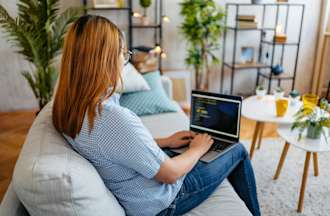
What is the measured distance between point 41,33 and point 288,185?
2.07 m

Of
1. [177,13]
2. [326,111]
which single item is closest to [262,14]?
[177,13]

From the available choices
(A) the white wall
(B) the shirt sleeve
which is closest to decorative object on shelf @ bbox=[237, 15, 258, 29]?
(A) the white wall

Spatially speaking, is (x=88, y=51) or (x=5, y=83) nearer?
(x=88, y=51)

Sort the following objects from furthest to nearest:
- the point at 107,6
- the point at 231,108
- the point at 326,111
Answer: the point at 107,6, the point at 326,111, the point at 231,108

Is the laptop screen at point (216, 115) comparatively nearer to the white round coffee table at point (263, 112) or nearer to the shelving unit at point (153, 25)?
the white round coffee table at point (263, 112)

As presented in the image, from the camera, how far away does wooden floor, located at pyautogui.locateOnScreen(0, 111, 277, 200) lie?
2.40m

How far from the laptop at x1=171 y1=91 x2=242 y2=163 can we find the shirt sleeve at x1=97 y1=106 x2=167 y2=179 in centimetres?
50

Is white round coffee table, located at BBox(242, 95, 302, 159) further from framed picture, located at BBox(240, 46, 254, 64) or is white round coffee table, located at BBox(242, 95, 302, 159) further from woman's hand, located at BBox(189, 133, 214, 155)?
framed picture, located at BBox(240, 46, 254, 64)

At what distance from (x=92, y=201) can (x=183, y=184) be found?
49 centimetres

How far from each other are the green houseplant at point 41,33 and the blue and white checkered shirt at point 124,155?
5.30 feet

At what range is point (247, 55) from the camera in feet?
12.7

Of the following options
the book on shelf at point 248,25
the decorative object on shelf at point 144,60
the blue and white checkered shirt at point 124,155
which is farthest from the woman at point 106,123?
the book on shelf at point 248,25

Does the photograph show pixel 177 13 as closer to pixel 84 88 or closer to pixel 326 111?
pixel 326 111

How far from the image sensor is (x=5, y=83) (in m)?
3.48
